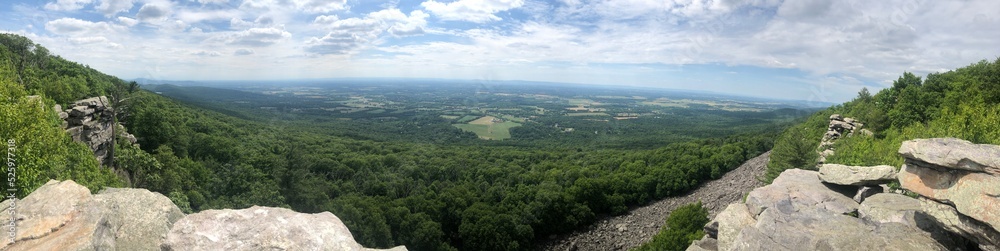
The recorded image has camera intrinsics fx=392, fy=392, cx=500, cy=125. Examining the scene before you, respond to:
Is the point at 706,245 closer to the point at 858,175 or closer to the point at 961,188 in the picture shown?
the point at 858,175

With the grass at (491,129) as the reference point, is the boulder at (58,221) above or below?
above

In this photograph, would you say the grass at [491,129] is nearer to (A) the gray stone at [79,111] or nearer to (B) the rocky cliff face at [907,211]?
(A) the gray stone at [79,111]

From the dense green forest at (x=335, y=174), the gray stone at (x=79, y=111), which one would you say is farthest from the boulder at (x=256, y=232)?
the gray stone at (x=79, y=111)

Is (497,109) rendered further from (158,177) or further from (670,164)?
(158,177)

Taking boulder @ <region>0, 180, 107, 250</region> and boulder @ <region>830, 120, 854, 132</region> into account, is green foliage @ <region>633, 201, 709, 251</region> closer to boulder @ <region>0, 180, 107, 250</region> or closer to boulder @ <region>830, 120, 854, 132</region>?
boulder @ <region>830, 120, 854, 132</region>

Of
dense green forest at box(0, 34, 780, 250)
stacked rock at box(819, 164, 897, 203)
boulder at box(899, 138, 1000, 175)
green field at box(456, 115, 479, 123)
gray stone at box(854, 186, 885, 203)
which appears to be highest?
boulder at box(899, 138, 1000, 175)

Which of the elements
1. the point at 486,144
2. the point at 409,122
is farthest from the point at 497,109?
the point at 486,144

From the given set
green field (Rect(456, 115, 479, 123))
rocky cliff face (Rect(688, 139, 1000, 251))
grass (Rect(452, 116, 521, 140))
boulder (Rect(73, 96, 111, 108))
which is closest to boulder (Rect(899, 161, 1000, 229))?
rocky cliff face (Rect(688, 139, 1000, 251))
